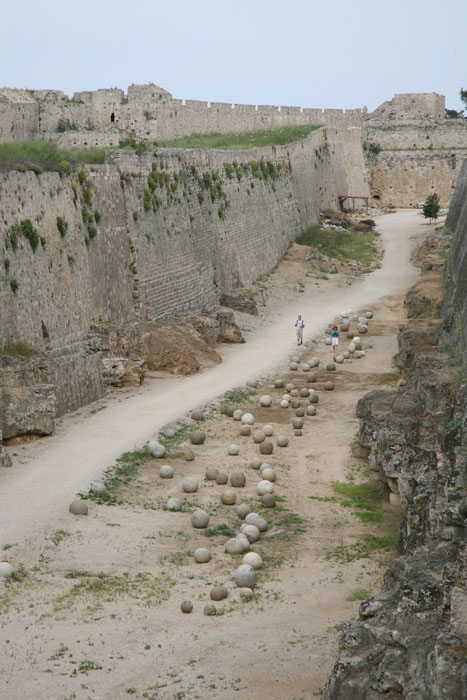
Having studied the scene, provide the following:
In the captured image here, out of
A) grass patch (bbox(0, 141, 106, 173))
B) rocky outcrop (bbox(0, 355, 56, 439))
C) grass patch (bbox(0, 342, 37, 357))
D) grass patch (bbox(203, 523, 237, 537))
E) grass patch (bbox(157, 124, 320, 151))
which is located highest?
grass patch (bbox(157, 124, 320, 151))

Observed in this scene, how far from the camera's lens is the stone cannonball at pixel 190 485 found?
16188mm

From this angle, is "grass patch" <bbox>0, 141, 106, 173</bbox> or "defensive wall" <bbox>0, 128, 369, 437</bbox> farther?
"grass patch" <bbox>0, 141, 106, 173</bbox>

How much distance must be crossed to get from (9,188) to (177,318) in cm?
800

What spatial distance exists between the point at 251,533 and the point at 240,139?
1283 inches

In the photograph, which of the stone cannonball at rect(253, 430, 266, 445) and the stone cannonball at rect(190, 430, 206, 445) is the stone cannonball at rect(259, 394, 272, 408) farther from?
the stone cannonball at rect(190, 430, 206, 445)

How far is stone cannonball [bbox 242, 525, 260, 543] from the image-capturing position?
14141mm

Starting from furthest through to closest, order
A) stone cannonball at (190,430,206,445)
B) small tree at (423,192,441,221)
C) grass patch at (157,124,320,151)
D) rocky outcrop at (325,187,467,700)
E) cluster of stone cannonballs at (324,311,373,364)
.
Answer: small tree at (423,192,441,221), grass patch at (157,124,320,151), cluster of stone cannonballs at (324,311,373,364), stone cannonball at (190,430,206,445), rocky outcrop at (325,187,467,700)

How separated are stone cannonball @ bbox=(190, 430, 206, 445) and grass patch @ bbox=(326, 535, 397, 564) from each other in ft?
17.6

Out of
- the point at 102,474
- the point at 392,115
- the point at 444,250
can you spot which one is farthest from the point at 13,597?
the point at 392,115

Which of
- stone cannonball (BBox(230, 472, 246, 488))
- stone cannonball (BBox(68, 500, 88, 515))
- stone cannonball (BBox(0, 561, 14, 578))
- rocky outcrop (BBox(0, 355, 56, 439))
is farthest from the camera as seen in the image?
rocky outcrop (BBox(0, 355, 56, 439))

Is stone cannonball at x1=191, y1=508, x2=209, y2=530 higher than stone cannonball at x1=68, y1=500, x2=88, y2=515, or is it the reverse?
stone cannonball at x1=68, y1=500, x2=88, y2=515

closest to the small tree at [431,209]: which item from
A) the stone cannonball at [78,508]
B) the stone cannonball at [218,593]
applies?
the stone cannonball at [78,508]

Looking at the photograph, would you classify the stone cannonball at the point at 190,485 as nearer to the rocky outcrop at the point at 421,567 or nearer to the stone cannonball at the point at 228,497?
the stone cannonball at the point at 228,497

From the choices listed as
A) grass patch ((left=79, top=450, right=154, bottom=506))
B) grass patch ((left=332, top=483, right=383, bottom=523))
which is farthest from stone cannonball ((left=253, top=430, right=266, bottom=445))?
grass patch ((left=332, top=483, right=383, bottom=523))
